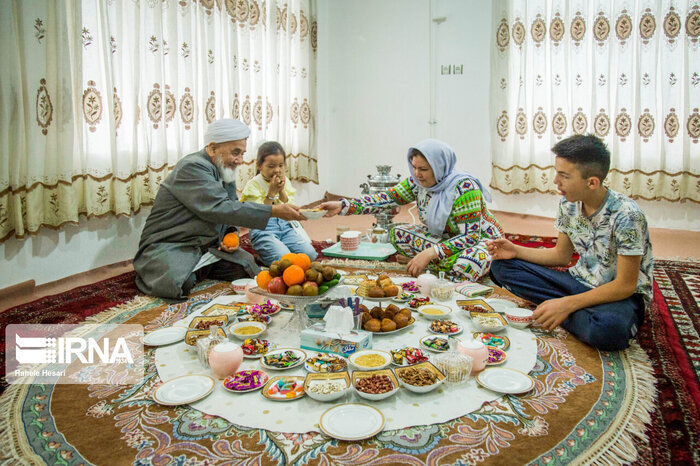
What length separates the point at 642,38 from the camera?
446cm

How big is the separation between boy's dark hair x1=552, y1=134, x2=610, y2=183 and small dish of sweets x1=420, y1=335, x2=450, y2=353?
35.0 inches

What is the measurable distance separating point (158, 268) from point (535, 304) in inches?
77.6

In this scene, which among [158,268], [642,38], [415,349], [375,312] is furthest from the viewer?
[642,38]

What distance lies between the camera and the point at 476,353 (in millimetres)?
1581

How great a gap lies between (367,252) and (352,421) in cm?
214

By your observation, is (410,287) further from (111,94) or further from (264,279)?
(111,94)

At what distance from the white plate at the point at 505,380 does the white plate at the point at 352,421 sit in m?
0.39

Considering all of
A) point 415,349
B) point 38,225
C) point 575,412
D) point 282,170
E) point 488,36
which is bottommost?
point 575,412

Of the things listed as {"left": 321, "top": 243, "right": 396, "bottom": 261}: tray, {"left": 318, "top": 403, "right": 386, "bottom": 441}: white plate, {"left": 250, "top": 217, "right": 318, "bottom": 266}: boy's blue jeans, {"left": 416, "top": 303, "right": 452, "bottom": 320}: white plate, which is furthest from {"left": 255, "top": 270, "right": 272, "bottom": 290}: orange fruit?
{"left": 321, "top": 243, "right": 396, "bottom": 261}: tray

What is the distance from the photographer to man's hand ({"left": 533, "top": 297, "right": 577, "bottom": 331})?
6.34ft

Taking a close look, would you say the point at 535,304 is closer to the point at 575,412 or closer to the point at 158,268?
the point at 575,412

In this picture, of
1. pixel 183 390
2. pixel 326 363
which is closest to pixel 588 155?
pixel 326 363

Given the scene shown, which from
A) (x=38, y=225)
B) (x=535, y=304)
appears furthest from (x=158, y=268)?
(x=535, y=304)

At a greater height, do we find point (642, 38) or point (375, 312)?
point (642, 38)
